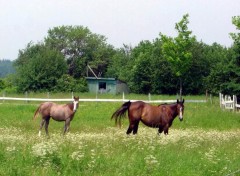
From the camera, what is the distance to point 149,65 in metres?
65.4

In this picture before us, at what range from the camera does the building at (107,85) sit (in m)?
76.1

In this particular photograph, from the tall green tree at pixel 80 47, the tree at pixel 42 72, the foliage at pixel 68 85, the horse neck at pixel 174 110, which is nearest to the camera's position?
the horse neck at pixel 174 110

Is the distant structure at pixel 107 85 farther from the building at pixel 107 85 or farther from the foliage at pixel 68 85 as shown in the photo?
the foliage at pixel 68 85

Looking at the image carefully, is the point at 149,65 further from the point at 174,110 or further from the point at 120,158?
the point at 120,158

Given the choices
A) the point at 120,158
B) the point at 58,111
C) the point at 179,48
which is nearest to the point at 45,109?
the point at 58,111

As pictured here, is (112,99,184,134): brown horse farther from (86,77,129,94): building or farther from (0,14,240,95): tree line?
(86,77,129,94): building

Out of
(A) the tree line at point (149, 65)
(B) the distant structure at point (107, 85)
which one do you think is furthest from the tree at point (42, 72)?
(B) the distant structure at point (107, 85)

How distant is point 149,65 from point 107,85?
533 inches

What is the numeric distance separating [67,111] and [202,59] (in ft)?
152

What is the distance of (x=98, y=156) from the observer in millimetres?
10539

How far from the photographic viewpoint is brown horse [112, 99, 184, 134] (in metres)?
18.3

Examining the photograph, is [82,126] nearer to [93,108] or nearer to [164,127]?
[164,127]

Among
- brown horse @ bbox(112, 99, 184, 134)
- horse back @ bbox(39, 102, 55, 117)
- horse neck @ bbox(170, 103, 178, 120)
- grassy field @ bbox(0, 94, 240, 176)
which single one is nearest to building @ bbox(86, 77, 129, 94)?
horse back @ bbox(39, 102, 55, 117)

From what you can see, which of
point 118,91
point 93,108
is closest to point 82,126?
point 93,108
